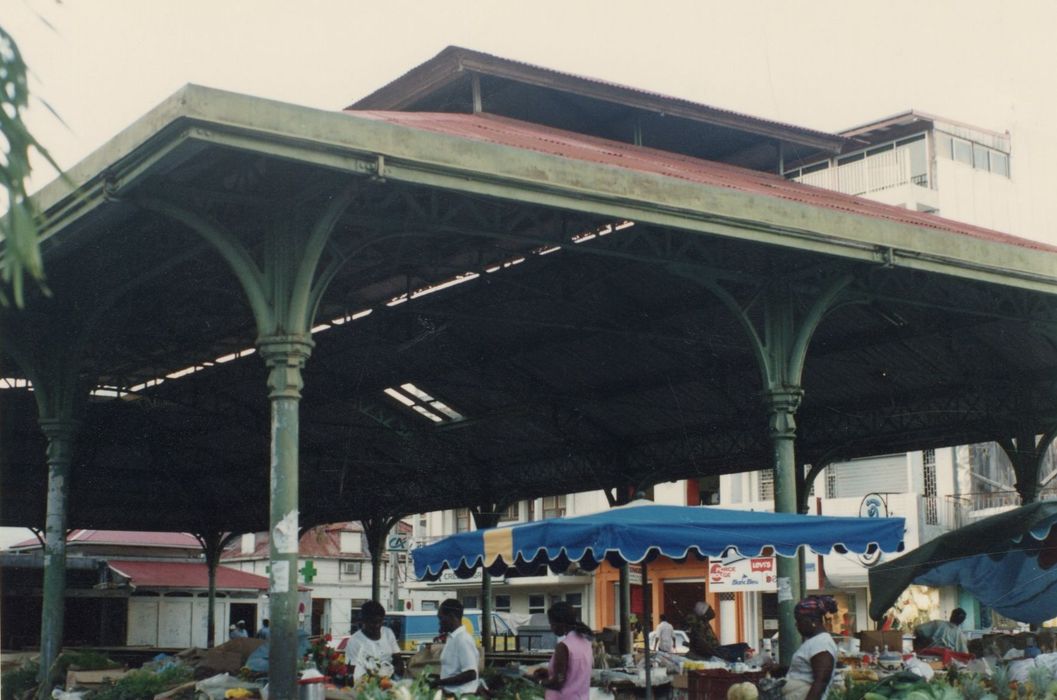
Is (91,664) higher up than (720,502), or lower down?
lower down

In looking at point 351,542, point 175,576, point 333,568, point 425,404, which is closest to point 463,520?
point 333,568

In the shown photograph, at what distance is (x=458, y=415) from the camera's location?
28.1 metres

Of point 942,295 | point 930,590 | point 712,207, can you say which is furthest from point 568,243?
point 930,590

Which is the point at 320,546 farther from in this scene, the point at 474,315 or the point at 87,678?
the point at 87,678

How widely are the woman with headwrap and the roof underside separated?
4.89m

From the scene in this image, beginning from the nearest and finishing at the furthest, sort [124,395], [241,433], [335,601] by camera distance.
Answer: [124,395] → [241,433] → [335,601]

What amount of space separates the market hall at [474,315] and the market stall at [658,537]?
1.72 meters

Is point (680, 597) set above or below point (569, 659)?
below

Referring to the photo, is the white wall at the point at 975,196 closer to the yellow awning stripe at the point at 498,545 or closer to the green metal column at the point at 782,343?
the green metal column at the point at 782,343

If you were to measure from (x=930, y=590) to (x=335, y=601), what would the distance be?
107 feet

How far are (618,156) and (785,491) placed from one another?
4718 millimetres

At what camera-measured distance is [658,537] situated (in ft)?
41.2

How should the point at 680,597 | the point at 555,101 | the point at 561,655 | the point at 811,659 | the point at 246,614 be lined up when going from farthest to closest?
the point at 246,614 < the point at 680,597 < the point at 555,101 < the point at 561,655 < the point at 811,659

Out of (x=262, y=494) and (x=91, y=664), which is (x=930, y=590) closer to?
(x=262, y=494)
